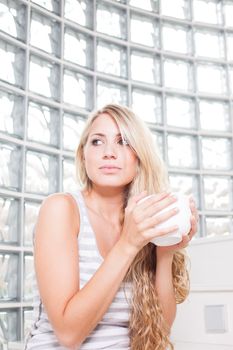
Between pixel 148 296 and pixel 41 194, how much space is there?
1308mm

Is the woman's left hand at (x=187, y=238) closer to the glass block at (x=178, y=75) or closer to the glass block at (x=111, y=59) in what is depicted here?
the glass block at (x=111, y=59)

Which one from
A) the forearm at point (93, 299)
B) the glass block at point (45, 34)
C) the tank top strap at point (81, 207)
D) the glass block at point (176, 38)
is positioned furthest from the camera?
the glass block at point (176, 38)

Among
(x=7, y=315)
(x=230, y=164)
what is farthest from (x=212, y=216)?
(x=7, y=315)

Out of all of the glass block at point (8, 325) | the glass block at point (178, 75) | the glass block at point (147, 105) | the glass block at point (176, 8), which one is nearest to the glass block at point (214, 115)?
the glass block at point (178, 75)

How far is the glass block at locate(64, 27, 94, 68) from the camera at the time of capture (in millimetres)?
2104

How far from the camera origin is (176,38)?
249 cm

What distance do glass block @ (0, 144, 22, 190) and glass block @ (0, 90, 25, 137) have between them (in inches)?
2.8

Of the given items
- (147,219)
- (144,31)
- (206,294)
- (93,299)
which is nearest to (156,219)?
(147,219)

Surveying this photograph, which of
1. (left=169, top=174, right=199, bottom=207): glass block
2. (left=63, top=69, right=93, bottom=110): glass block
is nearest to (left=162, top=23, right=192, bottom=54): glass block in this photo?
(left=63, top=69, right=93, bottom=110): glass block

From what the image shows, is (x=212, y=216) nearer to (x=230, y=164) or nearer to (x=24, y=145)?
(x=230, y=164)

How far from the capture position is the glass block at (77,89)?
205 cm

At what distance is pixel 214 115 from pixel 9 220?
1321 mm

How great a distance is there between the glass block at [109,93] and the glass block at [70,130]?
17 centimetres

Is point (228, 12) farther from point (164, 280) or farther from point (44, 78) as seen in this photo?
point (164, 280)
